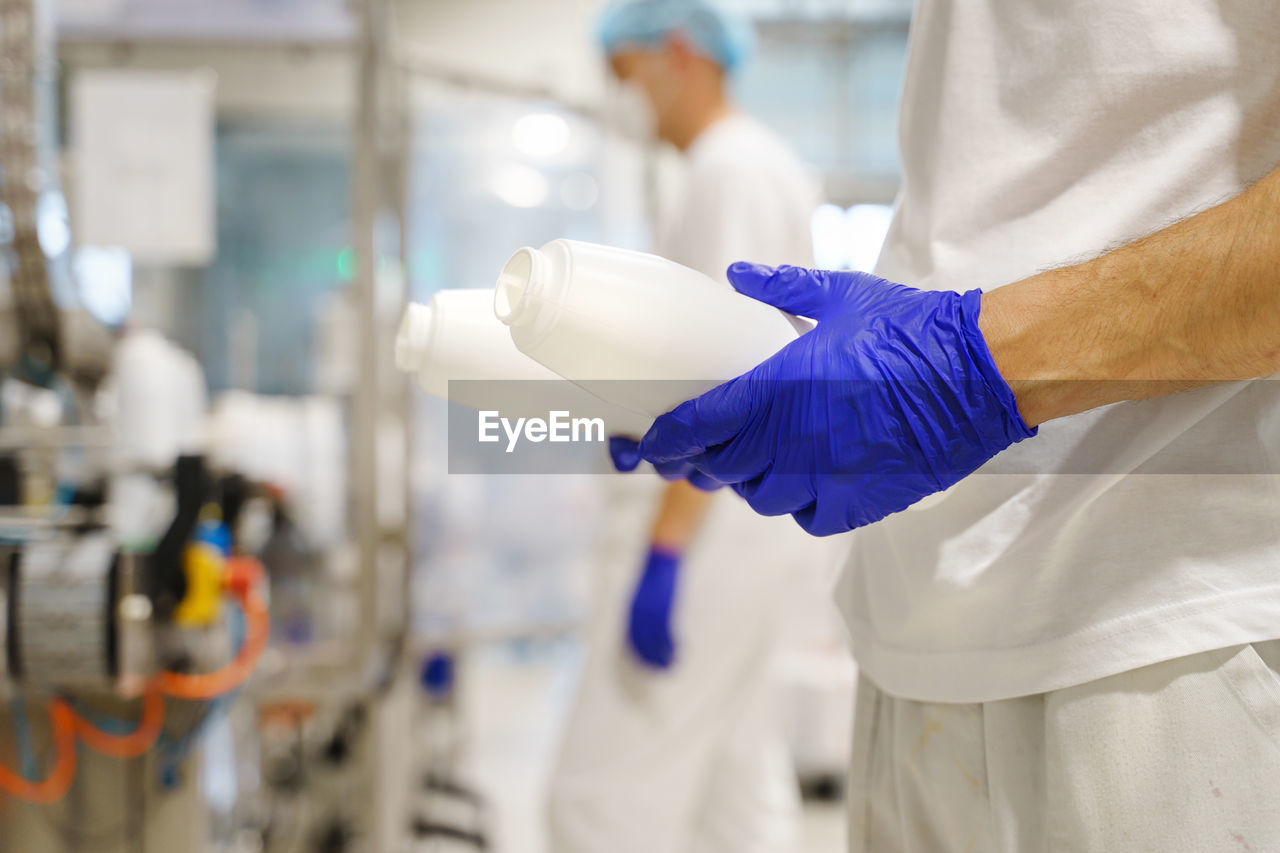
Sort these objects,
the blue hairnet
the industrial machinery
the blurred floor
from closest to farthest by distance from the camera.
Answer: the industrial machinery, the blue hairnet, the blurred floor

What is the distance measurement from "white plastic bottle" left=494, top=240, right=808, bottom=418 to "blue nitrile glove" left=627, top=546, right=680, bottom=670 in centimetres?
96

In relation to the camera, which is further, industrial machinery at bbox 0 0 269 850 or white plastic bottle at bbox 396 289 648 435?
industrial machinery at bbox 0 0 269 850

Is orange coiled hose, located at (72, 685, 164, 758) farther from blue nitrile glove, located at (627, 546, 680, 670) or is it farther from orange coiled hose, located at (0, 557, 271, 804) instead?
blue nitrile glove, located at (627, 546, 680, 670)

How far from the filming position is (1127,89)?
53cm

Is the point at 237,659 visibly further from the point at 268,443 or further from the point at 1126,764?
the point at 1126,764

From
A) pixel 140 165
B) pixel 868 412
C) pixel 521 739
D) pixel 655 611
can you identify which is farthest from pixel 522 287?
pixel 521 739

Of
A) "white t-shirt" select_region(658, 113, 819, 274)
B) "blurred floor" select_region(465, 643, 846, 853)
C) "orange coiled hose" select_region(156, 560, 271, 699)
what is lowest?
"blurred floor" select_region(465, 643, 846, 853)

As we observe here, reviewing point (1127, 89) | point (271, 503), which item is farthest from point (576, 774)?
point (1127, 89)

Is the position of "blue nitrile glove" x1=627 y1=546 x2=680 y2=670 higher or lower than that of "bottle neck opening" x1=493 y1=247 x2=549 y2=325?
lower

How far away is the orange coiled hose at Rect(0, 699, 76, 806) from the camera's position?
1406 mm

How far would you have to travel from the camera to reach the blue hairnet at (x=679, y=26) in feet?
5.58

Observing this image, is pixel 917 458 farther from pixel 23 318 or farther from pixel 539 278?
pixel 23 318

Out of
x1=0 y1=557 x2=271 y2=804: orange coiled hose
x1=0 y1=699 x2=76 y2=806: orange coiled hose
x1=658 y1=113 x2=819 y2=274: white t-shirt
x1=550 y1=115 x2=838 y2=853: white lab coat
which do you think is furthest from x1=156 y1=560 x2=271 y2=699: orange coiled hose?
x1=658 y1=113 x2=819 y2=274: white t-shirt

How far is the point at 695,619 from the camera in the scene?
1.52m
